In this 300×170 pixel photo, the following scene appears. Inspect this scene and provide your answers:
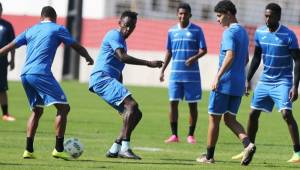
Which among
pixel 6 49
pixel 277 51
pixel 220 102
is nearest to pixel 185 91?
pixel 277 51

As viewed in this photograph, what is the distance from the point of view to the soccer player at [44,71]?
13477 millimetres

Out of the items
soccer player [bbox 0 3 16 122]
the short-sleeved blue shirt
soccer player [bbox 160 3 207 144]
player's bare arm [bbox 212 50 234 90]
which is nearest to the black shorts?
soccer player [bbox 0 3 16 122]

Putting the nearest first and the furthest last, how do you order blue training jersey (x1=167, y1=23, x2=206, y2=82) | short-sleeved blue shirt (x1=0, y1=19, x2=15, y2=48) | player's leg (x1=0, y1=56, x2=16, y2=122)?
blue training jersey (x1=167, y1=23, x2=206, y2=82), short-sleeved blue shirt (x1=0, y1=19, x2=15, y2=48), player's leg (x1=0, y1=56, x2=16, y2=122)

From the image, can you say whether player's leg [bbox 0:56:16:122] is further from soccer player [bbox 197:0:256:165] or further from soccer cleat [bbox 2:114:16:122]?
soccer player [bbox 197:0:256:165]

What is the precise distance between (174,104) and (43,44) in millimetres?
4705

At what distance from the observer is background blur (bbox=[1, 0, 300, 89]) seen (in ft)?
129

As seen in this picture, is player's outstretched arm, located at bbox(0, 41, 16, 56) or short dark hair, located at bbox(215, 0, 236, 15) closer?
short dark hair, located at bbox(215, 0, 236, 15)

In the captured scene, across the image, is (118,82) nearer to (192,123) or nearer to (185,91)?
(192,123)

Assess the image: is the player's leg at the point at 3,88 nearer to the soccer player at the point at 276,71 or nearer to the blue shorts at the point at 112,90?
the blue shorts at the point at 112,90

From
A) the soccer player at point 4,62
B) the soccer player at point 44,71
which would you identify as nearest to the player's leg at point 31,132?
the soccer player at point 44,71

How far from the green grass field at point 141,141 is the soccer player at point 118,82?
387 mm

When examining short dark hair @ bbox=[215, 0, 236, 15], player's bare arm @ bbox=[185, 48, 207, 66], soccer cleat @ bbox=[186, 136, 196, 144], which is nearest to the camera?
short dark hair @ bbox=[215, 0, 236, 15]

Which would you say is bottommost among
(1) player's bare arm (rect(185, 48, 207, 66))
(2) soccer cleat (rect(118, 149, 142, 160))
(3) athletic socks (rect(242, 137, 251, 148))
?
(2) soccer cleat (rect(118, 149, 142, 160))

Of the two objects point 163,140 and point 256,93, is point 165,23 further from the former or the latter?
point 256,93
